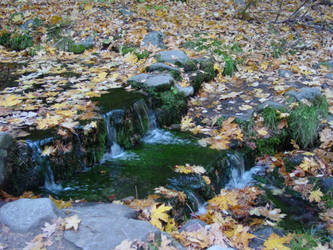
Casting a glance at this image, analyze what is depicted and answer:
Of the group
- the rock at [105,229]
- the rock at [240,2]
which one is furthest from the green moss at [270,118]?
the rock at [240,2]

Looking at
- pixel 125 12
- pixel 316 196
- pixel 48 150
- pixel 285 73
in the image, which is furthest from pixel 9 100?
pixel 125 12

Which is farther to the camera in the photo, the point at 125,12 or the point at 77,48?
the point at 125,12

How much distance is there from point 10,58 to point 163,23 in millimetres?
3838

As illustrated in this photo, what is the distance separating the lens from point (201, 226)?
2.73m

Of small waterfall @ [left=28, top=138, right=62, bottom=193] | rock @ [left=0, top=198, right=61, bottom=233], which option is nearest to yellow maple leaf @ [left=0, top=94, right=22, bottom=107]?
small waterfall @ [left=28, top=138, right=62, bottom=193]

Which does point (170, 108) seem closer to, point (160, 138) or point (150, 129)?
point (150, 129)

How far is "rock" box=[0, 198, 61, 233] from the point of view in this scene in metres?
2.33

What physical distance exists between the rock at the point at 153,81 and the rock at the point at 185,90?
0.14 meters

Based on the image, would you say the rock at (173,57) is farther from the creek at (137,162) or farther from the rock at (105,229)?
the rock at (105,229)

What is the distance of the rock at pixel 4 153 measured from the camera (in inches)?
118

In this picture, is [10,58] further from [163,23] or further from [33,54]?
[163,23]

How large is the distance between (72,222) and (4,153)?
3.80 ft

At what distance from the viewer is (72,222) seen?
7.82 ft

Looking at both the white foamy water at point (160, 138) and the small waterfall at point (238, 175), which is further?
the white foamy water at point (160, 138)
